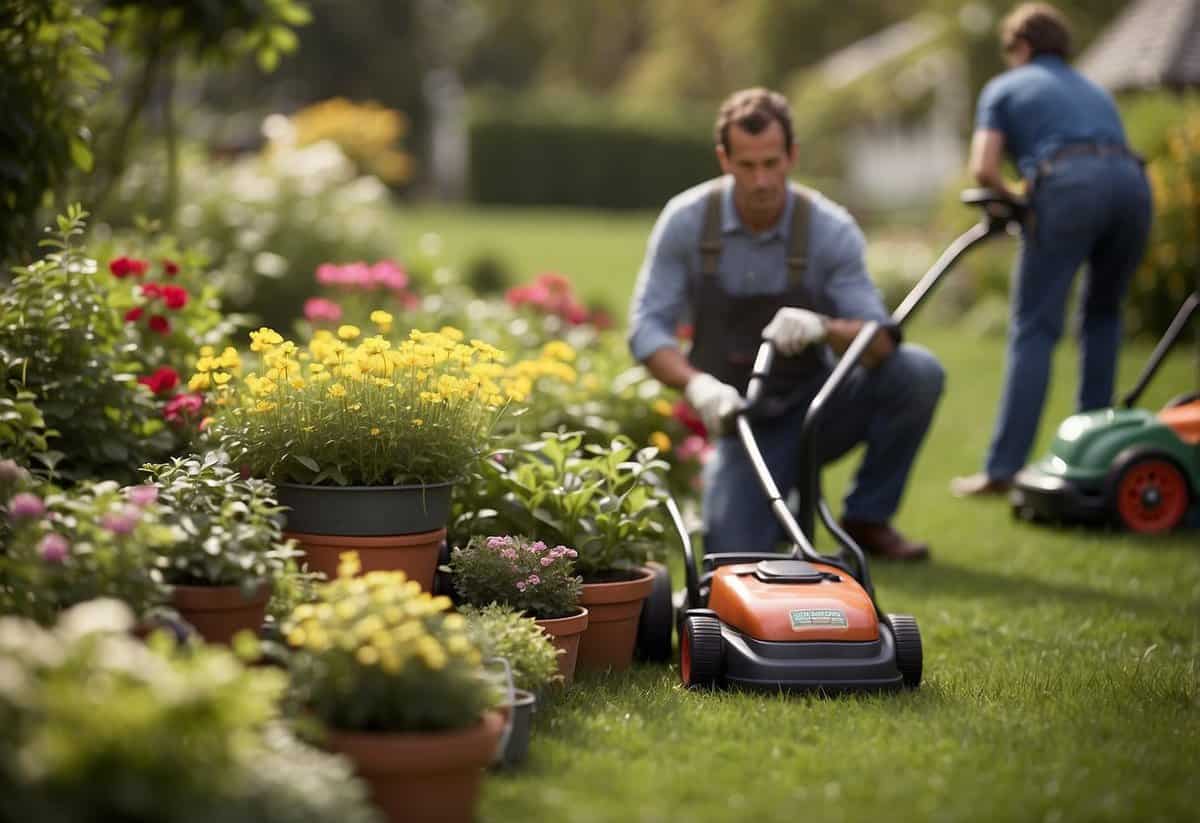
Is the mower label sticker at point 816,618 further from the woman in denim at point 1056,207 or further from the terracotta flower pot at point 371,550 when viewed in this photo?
the woman in denim at point 1056,207

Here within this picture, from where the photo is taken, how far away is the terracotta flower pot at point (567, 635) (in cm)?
352

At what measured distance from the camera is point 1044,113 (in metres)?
6.27

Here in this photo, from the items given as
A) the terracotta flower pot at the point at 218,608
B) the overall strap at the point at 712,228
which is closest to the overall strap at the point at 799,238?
the overall strap at the point at 712,228

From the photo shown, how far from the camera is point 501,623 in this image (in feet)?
10.7

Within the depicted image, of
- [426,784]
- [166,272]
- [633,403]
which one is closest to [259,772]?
[426,784]

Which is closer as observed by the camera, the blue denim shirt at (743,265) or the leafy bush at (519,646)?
the leafy bush at (519,646)

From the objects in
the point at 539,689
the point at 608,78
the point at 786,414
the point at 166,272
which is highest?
the point at 608,78

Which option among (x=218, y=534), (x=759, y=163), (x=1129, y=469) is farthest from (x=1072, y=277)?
(x=218, y=534)

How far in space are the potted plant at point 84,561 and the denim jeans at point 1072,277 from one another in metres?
4.31

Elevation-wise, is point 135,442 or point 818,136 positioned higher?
point 818,136

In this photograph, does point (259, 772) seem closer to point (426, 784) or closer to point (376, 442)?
point (426, 784)

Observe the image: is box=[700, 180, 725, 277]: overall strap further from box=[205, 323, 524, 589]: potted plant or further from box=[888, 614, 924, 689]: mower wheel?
box=[888, 614, 924, 689]: mower wheel

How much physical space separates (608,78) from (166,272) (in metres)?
48.7

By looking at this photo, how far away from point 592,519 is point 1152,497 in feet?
9.43
